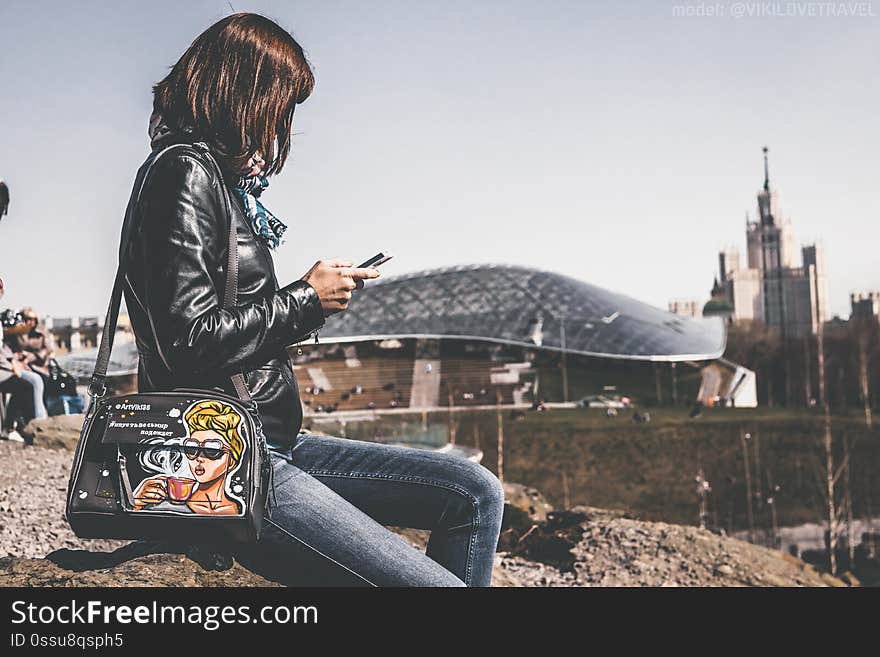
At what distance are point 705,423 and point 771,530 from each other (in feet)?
12.5

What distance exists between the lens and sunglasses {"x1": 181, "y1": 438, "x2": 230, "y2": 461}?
155 centimetres

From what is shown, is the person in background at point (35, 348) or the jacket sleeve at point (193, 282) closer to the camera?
the jacket sleeve at point (193, 282)

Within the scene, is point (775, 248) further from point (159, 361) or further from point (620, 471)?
point (159, 361)

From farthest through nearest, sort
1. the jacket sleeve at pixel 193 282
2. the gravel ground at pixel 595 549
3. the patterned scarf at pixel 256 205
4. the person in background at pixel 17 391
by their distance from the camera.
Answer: the person in background at pixel 17 391
the gravel ground at pixel 595 549
the patterned scarf at pixel 256 205
the jacket sleeve at pixel 193 282

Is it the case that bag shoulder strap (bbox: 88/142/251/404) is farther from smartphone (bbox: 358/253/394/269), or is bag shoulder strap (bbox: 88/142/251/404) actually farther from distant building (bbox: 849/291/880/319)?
distant building (bbox: 849/291/880/319)

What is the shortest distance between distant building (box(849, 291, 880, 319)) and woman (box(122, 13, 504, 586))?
20.6 metres

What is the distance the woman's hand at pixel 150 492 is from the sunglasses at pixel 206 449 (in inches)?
2.7

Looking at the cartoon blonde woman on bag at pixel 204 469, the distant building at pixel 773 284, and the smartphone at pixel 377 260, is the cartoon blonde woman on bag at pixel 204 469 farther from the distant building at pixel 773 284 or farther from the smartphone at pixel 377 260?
the distant building at pixel 773 284

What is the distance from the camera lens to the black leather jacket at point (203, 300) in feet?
4.75

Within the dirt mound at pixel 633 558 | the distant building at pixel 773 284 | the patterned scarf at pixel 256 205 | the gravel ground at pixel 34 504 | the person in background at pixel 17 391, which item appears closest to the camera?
the patterned scarf at pixel 256 205

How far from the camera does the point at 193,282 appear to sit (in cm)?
145

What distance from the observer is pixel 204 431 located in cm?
157

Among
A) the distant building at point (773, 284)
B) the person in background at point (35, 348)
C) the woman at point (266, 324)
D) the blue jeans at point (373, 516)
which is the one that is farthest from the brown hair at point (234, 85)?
the distant building at point (773, 284)

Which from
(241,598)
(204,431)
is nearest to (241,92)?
(204,431)
